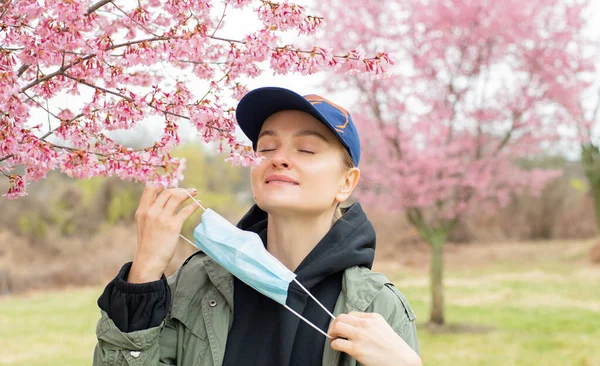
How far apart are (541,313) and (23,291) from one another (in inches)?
431

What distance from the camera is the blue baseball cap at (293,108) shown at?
1.98 metres

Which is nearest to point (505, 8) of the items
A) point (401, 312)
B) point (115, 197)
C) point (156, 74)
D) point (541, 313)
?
point (541, 313)

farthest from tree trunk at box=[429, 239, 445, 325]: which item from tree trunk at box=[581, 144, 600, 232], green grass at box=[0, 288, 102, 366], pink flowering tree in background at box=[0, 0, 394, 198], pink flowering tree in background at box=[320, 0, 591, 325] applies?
tree trunk at box=[581, 144, 600, 232]

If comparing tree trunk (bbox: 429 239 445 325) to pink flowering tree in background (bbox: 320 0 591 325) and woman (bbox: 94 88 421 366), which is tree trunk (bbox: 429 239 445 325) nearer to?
pink flowering tree in background (bbox: 320 0 591 325)

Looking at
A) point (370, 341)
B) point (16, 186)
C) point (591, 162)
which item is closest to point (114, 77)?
point (16, 186)

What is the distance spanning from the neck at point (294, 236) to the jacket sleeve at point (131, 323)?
0.43 metres

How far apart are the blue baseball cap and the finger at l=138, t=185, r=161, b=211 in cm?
37

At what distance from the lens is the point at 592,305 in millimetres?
12547

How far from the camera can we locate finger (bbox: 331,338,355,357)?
1744 millimetres

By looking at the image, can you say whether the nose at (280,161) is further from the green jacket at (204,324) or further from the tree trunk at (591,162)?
the tree trunk at (591,162)

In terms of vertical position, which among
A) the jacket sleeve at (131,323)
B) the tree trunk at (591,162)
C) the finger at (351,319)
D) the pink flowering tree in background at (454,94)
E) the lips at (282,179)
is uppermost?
the tree trunk at (591,162)

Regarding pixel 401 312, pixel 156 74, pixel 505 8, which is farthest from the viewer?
pixel 505 8

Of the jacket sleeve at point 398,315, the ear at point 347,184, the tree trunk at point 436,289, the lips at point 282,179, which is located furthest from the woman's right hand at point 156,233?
the tree trunk at point 436,289

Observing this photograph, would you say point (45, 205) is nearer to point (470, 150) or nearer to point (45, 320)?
point (45, 320)
